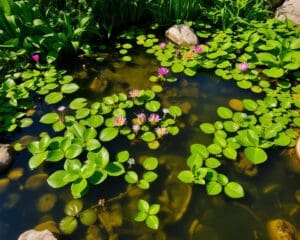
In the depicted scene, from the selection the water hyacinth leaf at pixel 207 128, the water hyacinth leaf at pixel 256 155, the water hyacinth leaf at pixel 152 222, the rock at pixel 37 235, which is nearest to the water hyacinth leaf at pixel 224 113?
the water hyacinth leaf at pixel 207 128

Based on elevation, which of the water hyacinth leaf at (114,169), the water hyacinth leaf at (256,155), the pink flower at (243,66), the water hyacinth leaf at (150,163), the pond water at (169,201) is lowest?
the pond water at (169,201)

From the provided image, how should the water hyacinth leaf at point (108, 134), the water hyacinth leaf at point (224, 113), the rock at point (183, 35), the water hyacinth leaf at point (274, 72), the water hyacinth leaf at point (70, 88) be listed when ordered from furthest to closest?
the rock at point (183, 35), the water hyacinth leaf at point (274, 72), the water hyacinth leaf at point (70, 88), the water hyacinth leaf at point (224, 113), the water hyacinth leaf at point (108, 134)

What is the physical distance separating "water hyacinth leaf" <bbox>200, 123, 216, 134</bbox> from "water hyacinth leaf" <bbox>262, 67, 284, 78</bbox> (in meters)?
1.00

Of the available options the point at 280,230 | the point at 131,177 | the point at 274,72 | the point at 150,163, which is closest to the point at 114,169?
the point at 131,177

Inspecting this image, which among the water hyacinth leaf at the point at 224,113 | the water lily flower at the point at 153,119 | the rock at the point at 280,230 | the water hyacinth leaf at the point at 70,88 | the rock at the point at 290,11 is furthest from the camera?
the rock at the point at 290,11

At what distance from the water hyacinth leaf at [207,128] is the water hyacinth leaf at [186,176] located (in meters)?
0.49

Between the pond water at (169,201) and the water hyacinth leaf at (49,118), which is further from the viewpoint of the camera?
the water hyacinth leaf at (49,118)

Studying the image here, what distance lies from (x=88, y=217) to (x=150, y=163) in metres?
0.63

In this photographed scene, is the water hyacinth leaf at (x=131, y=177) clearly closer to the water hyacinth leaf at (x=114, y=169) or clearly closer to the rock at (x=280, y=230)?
the water hyacinth leaf at (x=114, y=169)

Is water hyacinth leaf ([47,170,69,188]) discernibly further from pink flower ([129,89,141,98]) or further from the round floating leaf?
pink flower ([129,89,141,98])

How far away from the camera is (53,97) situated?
3277 mm

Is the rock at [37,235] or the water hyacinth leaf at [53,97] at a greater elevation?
the water hyacinth leaf at [53,97]

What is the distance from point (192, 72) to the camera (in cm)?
361

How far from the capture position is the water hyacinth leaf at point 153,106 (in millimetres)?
3119
